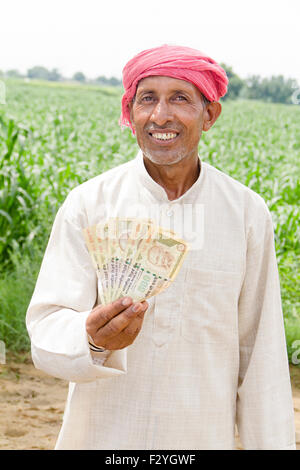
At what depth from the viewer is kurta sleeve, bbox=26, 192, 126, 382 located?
1854 mm

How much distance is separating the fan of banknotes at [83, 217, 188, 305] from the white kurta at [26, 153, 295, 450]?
0.18 metres

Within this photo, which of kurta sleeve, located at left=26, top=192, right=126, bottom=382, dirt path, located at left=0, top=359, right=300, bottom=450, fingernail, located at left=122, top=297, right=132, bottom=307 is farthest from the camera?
dirt path, located at left=0, top=359, right=300, bottom=450

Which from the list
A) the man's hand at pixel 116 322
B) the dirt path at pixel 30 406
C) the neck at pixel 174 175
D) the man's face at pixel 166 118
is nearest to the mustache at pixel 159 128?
the man's face at pixel 166 118

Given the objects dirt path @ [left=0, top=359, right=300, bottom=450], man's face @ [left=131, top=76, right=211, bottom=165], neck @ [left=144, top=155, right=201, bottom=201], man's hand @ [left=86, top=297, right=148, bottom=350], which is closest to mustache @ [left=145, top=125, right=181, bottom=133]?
man's face @ [left=131, top=76, right=211, bottom=165]

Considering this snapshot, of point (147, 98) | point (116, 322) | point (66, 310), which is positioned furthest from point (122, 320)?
point (147, 98)

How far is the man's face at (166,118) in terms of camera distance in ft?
6.68

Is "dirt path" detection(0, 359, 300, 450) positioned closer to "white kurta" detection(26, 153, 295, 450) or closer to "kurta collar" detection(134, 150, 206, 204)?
"white kurta" detection(26, 153, 295, 450)

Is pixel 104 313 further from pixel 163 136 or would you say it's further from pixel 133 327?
pixel 163 136

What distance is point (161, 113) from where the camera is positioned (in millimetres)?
2021

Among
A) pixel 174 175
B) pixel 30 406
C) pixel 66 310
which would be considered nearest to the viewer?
pixel 66 310

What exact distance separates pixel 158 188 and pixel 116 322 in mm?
562

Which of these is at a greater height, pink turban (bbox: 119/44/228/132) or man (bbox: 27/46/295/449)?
pink turban (bbox: 119/44/228/132)
